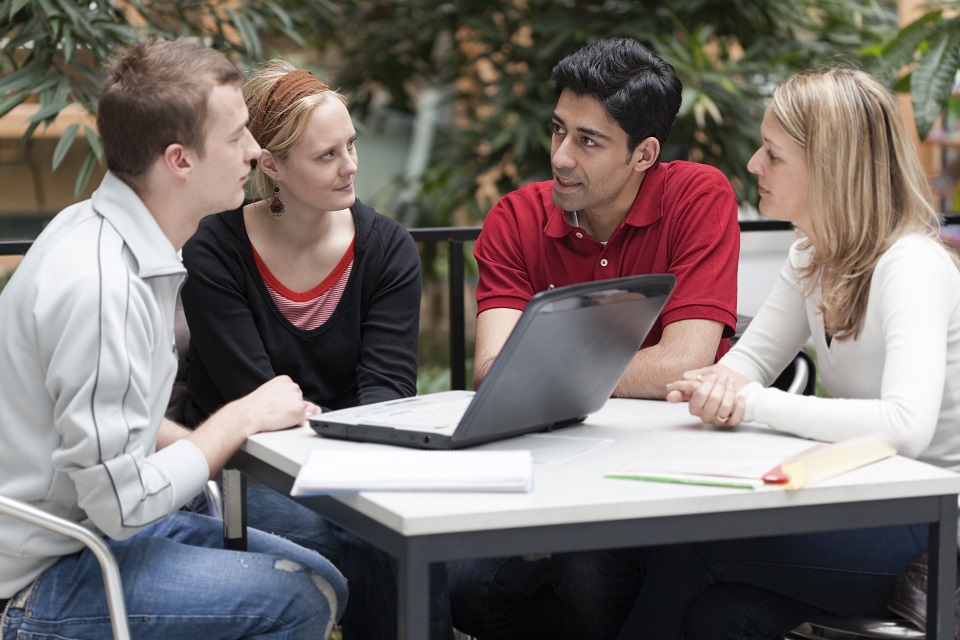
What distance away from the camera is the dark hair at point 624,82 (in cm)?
240

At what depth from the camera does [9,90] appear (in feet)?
11.2

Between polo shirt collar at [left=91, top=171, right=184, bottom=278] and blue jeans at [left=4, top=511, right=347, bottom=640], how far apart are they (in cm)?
39

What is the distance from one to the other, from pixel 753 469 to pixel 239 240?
1.17m

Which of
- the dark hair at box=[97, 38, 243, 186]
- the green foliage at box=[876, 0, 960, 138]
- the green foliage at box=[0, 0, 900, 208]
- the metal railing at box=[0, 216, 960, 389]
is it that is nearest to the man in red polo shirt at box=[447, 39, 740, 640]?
the metal railing at box=[0, 216, 960, 389]

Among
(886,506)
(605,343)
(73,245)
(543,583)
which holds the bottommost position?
(543,583)

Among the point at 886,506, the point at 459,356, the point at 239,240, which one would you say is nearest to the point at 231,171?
the point at 239,240

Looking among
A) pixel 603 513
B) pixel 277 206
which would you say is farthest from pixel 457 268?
pixel 603 513

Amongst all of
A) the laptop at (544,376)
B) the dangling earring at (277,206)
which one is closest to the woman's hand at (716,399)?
the laptop at (544,376)

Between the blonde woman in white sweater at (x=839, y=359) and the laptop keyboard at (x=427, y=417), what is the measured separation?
0.38 metres

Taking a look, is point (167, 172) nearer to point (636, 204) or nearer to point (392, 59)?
point (636, 204)

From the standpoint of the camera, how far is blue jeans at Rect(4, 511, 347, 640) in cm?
155

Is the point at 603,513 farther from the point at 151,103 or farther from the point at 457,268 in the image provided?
the point at 457,268

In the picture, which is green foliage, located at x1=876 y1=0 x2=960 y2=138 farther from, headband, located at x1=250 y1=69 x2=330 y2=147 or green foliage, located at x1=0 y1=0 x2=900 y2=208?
headband, located at x1=250 y1=69 x2=330 y2=147

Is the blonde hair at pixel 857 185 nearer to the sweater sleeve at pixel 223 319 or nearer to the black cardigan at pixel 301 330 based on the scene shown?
the black cardigan at pixel 301 330
